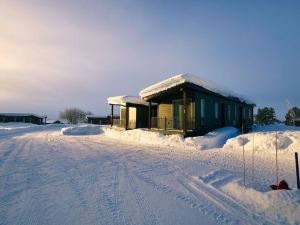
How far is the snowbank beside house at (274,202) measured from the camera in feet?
16.3

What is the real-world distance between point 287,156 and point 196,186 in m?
6.29

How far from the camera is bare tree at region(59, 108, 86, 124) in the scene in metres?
108

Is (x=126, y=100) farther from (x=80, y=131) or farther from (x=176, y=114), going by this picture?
(x=80, y=131)

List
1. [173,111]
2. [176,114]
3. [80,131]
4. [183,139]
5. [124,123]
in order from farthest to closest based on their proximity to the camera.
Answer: [80,131], [124,123], [173,111], [176,114], [183,139]

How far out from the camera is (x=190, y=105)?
2036 centimetres

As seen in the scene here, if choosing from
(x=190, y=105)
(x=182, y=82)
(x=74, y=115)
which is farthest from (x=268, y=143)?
(x=74, y=115)

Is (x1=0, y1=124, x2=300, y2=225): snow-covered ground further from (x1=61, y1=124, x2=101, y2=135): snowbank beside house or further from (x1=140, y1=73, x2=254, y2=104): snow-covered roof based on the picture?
(x1=61, y1=124, x2=101, y2=135): snowbank beside house

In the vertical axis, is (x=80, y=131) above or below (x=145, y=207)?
above

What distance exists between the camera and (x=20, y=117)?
7600cm

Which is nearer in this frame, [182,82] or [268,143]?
[268,143]

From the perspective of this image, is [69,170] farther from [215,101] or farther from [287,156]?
[215,101]

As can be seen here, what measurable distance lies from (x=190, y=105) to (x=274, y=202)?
49.5 feet

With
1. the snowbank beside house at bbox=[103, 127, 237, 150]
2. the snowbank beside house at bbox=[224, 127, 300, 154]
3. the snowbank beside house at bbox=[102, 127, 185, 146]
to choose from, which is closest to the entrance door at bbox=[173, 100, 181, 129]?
the snowbank beside house at bbox=[102, 127, 185, 146]

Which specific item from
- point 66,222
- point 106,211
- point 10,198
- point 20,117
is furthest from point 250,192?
point 20,117
